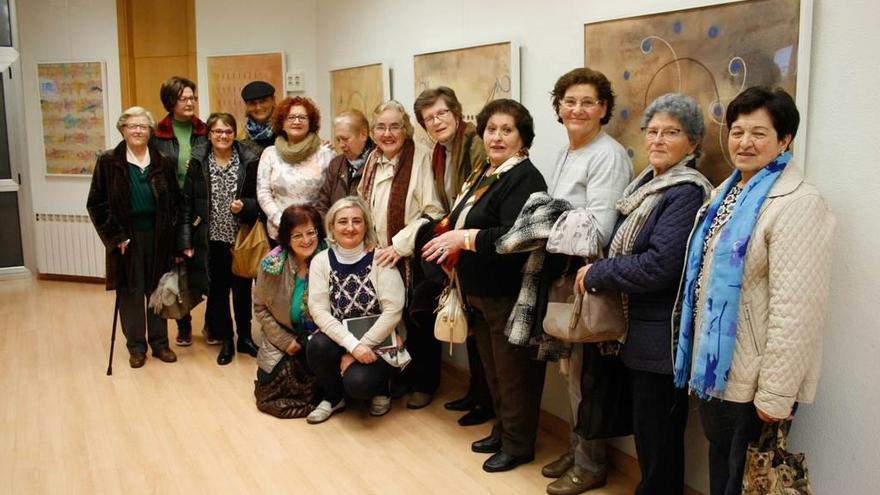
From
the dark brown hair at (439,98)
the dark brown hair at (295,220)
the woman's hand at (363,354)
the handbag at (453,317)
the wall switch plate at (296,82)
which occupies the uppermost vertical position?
the wall switch plate at (296,82)

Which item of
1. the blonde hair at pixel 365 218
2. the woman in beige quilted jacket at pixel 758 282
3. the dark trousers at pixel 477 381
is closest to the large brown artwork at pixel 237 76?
the blonde hair at pixel 365 218

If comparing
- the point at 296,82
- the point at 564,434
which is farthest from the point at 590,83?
the point at 296,82

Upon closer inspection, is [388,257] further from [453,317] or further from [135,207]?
[135,207]

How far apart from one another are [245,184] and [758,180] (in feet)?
9.88

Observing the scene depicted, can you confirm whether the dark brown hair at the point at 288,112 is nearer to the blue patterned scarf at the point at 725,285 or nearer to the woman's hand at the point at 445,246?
the woman's hand at the point at 445,246

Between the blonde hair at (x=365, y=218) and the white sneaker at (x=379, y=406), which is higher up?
the blonde hair at (x=365, y=218)

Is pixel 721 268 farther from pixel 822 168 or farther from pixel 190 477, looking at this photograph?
pixel 190 477

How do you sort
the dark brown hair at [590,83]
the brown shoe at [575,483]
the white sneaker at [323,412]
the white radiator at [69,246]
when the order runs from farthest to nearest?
1. the white radiator at [69,246]
2. the white sneaker at [323,412]
3. the brown shoe at [575,483]
4. the dark brown hair at [590,83]

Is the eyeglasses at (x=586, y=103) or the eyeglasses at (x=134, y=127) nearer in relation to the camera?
the eyeglasses at (x=586, y=103)

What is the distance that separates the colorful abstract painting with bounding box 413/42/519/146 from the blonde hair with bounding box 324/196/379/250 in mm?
751

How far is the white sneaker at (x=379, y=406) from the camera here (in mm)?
3570

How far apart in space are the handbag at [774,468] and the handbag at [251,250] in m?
2.91

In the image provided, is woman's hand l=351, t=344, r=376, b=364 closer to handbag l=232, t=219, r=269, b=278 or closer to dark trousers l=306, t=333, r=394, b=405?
dark trousers l=306, t=333, r=394, b=405

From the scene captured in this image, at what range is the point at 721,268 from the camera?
1.92 metres
